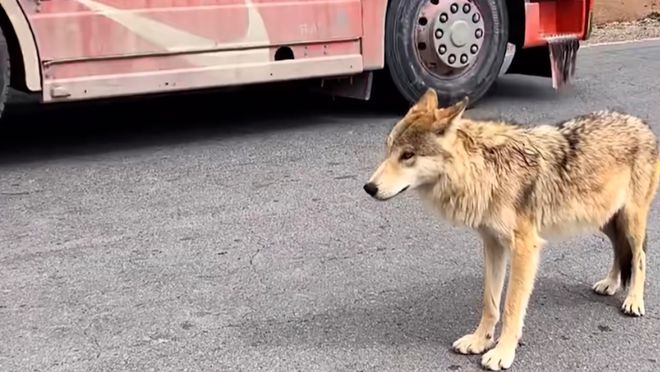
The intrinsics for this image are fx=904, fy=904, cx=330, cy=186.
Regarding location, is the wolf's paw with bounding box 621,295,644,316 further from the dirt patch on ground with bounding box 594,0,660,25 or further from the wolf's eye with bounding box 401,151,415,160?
the dirt patch on ground with bounding box 594,0,660,25

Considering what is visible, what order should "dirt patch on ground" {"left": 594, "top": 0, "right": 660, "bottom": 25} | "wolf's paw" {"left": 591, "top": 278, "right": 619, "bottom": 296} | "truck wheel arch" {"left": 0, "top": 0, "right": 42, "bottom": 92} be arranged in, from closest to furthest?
"wolf's paw" {"left": 591, "top": 278, "right": 619, "bottom": 296}
"truck wheel arch" {"left": 0, "top": 0, "right": 42, "bottom": 92}
"dirt patch on ground" {"left": 594, "top": 0, "right": 660, "bottom": 25}

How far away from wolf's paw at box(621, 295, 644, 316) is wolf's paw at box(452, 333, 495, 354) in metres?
0.72

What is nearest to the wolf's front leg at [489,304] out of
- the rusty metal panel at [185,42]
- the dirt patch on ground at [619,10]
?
the rusty metal panel at [185,42]

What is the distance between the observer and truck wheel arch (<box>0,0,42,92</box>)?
5875 millimetres

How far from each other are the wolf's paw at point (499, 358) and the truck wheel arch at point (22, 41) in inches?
152

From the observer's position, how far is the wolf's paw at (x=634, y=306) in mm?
3918

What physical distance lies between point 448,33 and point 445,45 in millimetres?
102

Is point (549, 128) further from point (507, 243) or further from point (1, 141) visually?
point (1, 141)

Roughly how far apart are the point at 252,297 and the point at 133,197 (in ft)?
5.65

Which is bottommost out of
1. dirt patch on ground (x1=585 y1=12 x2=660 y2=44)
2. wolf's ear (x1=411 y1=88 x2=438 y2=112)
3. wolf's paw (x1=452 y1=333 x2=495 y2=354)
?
dirt patch on ground (x1=585 y1=12 x2=660 y2=44)

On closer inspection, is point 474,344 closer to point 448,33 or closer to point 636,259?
point 636,259

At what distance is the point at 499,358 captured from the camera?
3.45 metres

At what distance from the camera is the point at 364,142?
22.6ft

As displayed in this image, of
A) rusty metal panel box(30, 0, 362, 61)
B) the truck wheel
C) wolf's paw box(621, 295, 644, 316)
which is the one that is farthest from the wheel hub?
wolf's paw box(621, 295, 644, 316)
